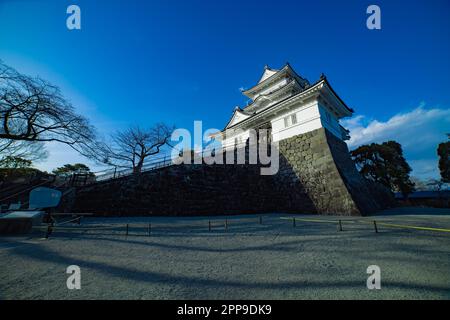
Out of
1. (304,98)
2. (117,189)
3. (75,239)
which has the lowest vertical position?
(75,239)

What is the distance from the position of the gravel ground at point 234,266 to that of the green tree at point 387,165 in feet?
→ 66.9

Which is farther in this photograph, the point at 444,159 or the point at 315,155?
the point at 444,159

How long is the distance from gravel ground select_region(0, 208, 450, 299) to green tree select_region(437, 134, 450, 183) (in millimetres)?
23481

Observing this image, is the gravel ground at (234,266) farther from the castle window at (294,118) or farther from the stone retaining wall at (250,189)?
the castle window at (294,118)

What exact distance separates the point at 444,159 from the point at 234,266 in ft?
96.1

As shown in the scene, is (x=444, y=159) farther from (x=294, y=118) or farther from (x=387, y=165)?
(x=294, y=118)

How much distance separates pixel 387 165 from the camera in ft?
65.6

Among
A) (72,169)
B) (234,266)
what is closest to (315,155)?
(234,266)

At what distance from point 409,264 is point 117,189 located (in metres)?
12.4

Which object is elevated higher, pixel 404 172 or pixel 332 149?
pixel 332 149

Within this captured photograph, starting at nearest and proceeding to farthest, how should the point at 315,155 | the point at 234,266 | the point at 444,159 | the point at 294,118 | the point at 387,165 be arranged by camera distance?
the point at 234,266 → the point at 315,155 → the point at 294,118 → the point at 444,159 → the point at 387,165

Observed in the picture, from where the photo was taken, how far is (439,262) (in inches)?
111
